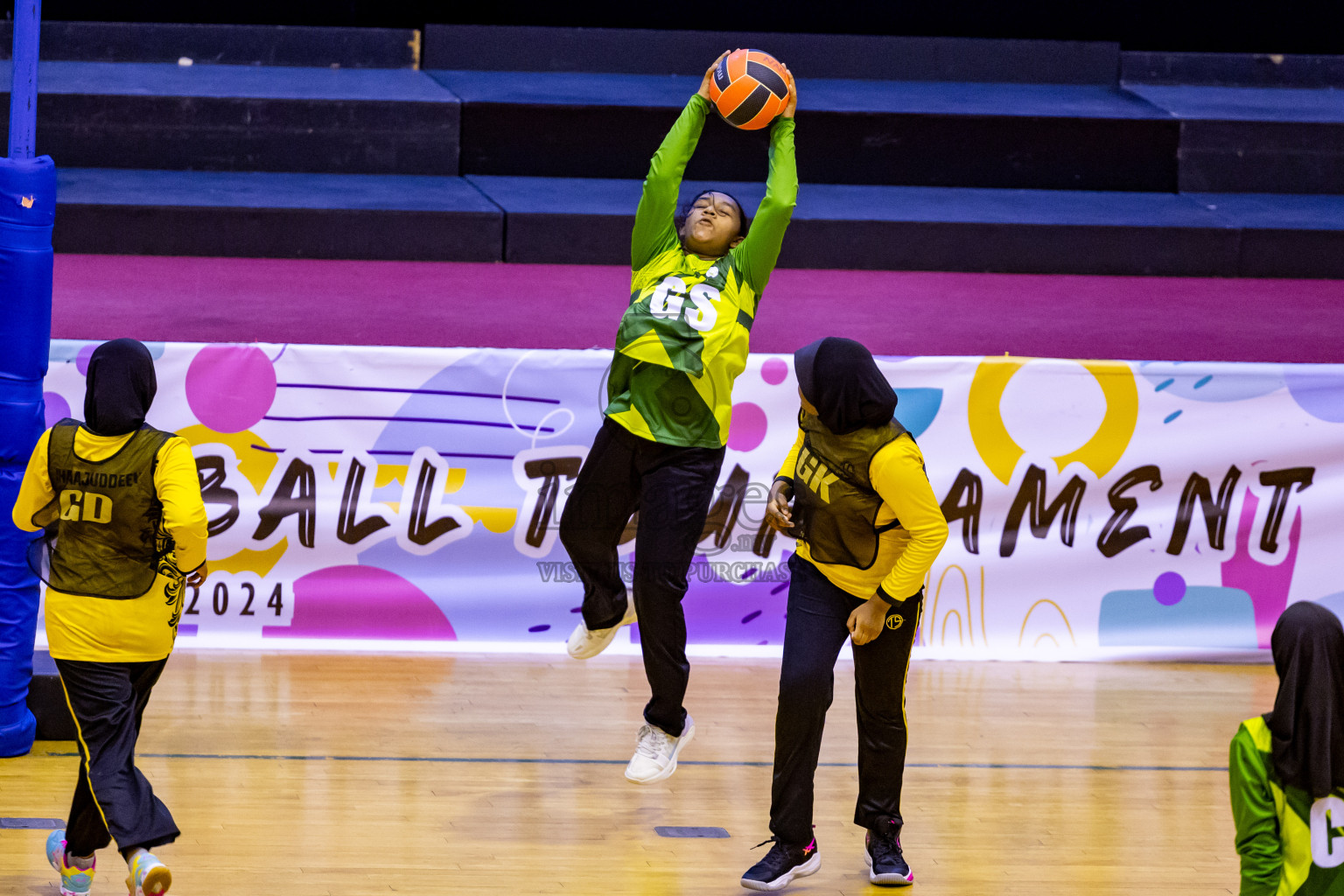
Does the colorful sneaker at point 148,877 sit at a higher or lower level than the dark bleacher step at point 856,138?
lower

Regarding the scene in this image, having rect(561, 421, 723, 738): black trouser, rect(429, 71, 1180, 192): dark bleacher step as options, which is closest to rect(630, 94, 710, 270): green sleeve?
rect(561, 421, 723, 738): black trouser

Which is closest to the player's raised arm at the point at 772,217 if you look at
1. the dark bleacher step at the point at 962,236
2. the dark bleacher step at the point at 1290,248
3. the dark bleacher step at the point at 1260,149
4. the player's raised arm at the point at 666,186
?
the player's raised arm at the point at 666,186

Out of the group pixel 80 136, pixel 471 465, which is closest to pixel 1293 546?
pixel 471 465

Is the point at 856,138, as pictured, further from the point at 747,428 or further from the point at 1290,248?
the point at 747,428

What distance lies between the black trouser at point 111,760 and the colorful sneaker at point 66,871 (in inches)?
5.1

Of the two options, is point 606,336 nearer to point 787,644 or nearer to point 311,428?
point 311,428

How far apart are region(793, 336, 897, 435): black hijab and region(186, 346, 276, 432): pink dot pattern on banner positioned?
2764 mm

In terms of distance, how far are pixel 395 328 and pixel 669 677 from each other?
329cm

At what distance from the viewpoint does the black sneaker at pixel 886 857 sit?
4094 mm

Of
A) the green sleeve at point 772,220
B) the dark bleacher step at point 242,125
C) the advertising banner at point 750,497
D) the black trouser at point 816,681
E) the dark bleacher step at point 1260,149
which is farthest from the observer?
the dark bleacher step at point 1260,149

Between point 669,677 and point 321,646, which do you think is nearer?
point 669,677

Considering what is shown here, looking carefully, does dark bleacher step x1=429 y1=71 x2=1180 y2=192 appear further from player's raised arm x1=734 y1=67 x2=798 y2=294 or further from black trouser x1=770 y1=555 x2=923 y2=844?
black trouser x1=770 y1=555 x2=923 y2=844

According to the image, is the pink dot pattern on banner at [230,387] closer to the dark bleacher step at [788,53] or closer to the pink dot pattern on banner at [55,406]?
the pink dot pattern on banner at [55,406]

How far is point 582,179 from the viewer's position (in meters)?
10.1
